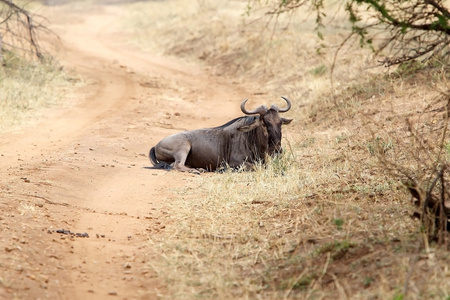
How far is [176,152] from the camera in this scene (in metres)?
10.9

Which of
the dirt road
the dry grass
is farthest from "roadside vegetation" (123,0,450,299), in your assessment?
the dry grass

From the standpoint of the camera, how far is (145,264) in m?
6.10

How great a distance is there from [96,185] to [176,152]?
7.08 feet

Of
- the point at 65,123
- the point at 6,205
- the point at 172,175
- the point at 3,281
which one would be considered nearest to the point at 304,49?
the point at 65,123

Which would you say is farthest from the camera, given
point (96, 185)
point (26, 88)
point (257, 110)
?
point (26, 88)

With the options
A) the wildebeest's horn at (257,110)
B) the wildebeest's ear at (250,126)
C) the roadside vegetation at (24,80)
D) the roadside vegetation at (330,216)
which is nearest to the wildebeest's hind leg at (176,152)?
the roadside vegetation at (330,216)

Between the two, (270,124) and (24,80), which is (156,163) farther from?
(24,80)

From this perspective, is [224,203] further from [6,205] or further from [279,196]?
[6,205]

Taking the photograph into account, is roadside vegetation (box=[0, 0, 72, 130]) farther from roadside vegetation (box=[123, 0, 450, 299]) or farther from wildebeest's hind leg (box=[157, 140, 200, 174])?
roadside vegetation (box=[123, 0, 450, 299])

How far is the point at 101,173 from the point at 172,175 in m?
1.13

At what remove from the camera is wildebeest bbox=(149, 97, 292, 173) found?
10.6 metres

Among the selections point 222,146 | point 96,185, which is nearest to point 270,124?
point 222,146

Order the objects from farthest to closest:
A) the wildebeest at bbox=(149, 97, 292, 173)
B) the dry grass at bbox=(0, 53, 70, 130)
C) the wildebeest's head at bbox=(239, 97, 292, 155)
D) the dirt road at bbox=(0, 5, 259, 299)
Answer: the dry grass at bbox=(0, 53, 70, 130)
the wildebeest at bbox=(149, 97, 292, 173)
the wildebeest's head at bbox=(239, 97, 292, 155)
the dirt road at bbox=(0, 5, 259, 299)

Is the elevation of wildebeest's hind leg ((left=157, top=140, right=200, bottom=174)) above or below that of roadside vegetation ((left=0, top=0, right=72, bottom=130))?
below
